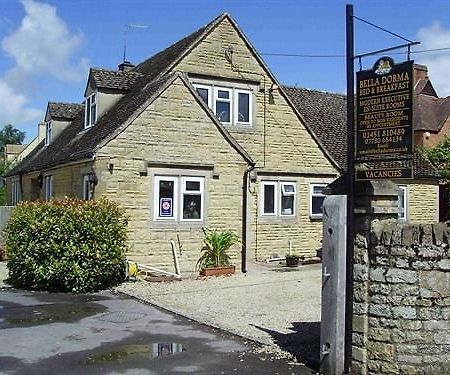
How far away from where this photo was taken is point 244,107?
72.2 feet

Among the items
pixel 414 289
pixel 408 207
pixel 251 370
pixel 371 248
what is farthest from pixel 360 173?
pixel 408 207

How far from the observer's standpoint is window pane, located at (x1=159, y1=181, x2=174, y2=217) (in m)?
18.6

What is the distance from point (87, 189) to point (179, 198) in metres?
2.96

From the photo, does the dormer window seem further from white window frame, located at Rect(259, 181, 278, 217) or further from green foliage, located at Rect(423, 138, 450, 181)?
green foliage, located at Rect(423, 138, 450, 181)

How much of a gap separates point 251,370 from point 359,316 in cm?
164

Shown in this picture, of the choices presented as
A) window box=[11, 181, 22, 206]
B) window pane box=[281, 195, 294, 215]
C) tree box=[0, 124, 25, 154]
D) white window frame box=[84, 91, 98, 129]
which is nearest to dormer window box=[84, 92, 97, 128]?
white window frame box=[84, 91, 98, 129]

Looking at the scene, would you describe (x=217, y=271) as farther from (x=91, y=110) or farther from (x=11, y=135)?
(x=11, y=135)

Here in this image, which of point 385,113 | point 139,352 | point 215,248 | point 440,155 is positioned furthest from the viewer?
point 440,155

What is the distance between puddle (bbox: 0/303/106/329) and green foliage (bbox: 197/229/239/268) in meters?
6.01

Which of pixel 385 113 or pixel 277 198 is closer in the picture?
pixel 385 113

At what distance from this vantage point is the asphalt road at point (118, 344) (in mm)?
8086

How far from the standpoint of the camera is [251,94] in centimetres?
2197

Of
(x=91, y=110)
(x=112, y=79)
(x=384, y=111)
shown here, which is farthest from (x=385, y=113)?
(x=91, y=110)

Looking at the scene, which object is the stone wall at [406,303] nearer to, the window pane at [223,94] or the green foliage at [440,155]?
the window pane at [223,94]
